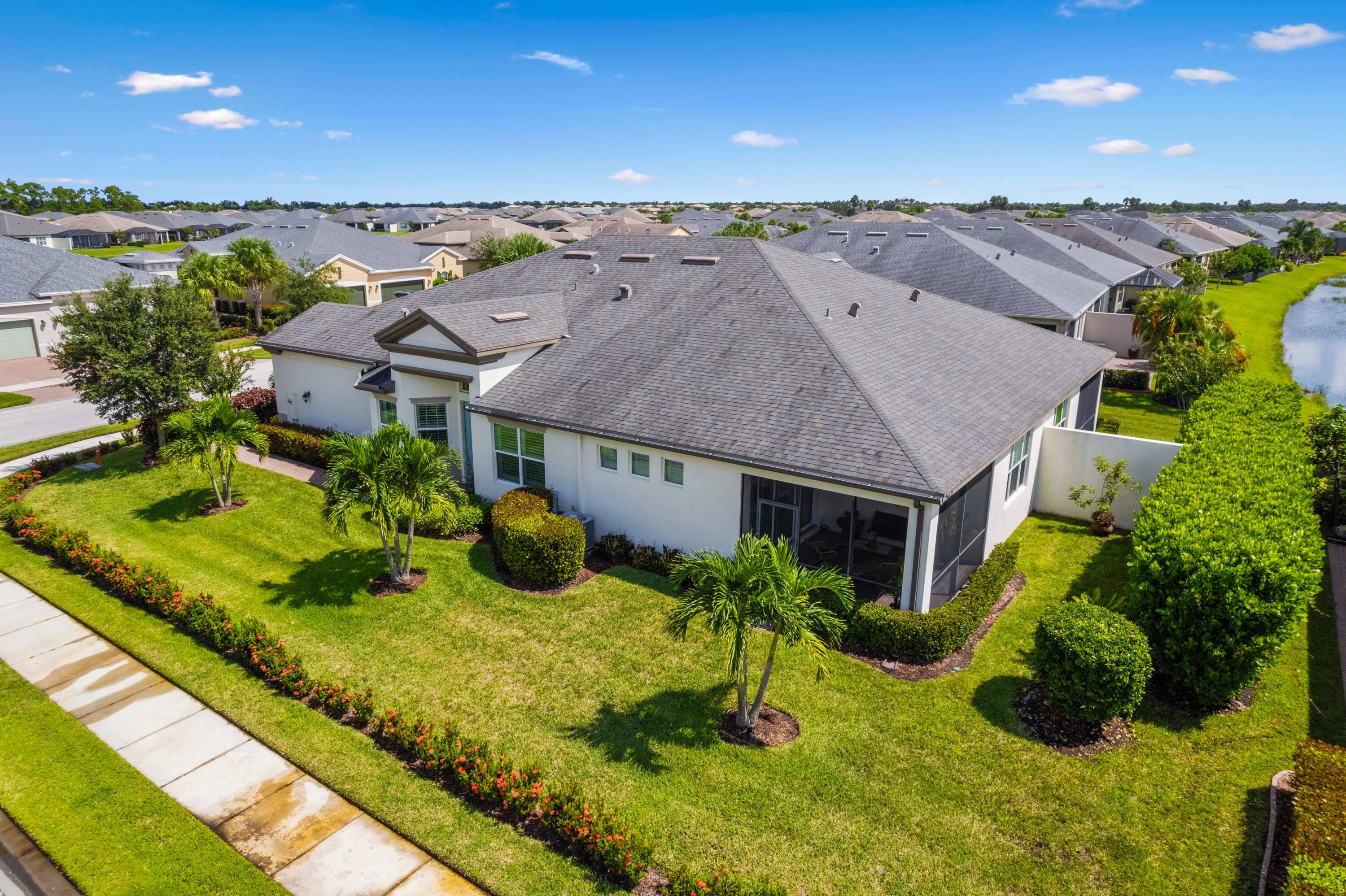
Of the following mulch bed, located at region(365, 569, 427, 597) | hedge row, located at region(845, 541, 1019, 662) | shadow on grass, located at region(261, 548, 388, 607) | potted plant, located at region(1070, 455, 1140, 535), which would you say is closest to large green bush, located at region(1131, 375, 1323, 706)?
hedge row, located at region(845, 541, 1019, 662)

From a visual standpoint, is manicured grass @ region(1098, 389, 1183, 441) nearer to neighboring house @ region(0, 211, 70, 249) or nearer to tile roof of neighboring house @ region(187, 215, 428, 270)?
tile roof of neighboring house @ region(187, 215, 428, 270)

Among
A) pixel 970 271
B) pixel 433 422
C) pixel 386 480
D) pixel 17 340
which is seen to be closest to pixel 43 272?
pixel 17 340

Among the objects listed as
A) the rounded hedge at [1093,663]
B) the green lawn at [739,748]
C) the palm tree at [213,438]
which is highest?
the palm tree at [213,438]

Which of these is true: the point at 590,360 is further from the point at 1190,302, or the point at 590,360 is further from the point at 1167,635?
the point at 1190,302

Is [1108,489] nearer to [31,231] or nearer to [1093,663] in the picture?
[1093,663]

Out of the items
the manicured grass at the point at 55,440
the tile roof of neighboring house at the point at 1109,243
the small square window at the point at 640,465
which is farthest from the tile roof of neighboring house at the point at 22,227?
the tile roof of neighboring house at the point at 1109,243

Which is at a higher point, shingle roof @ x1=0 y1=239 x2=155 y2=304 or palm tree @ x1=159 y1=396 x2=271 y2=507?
shingle roof @ x1=0 y1=239 x2=155 y2=304

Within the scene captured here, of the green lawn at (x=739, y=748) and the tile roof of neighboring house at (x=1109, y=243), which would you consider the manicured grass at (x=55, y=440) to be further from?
the tile roof of neighboring house at (x=1109, y=243)
